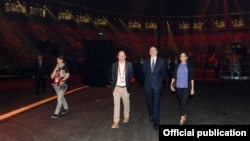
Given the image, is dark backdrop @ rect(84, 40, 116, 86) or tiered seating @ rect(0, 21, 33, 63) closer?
dark backdrop @ rect(84, 40, 116, 86)

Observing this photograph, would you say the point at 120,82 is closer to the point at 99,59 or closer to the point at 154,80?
the point at 154,80

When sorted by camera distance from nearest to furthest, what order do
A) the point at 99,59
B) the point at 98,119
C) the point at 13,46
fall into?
the point at 98,119
the point at 99,59
the point at 13,46

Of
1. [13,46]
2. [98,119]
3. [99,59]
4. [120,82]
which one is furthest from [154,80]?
[13,46]

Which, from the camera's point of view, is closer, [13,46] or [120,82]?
[120,82]

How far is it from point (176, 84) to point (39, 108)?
5360 mm

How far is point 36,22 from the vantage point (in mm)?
42781

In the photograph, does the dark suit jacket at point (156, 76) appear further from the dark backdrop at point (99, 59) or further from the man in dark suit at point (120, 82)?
the dark backdrop at point (99, 59)

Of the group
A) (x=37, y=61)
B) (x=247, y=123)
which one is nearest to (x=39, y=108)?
(x=37, y=61)

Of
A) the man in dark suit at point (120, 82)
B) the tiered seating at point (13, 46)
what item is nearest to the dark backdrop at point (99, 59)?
the man in dark suit at point (120, 82)


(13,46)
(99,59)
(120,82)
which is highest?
(13,46)

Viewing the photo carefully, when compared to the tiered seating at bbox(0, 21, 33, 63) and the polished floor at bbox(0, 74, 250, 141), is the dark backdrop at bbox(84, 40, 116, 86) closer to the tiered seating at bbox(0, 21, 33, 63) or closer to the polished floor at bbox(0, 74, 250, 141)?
the polished floor at bbox(0, 74, 250, 141)

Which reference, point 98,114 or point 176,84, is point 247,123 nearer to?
point 176,84

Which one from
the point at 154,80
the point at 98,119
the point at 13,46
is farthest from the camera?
the point at 13,46

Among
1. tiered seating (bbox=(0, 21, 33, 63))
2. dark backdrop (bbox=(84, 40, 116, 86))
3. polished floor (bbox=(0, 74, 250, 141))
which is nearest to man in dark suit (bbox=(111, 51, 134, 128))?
polished floor (bbox=(0, 74, 250, 141))
